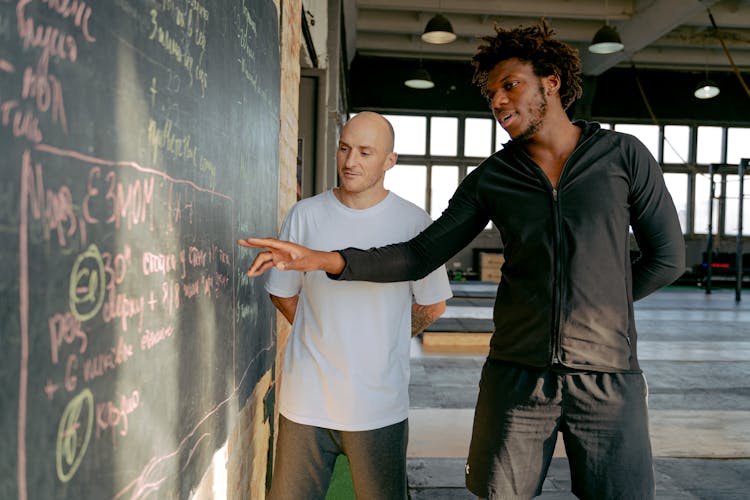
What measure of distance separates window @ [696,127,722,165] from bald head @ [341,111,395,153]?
14.3 m

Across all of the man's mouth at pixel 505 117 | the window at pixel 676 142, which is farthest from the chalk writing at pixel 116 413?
the window at pixel 676 142

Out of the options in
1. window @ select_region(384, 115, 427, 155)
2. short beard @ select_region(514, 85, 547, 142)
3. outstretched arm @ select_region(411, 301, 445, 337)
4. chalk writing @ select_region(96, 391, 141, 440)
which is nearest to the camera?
chalk writing @ select_region(96, 391, 141, 440)

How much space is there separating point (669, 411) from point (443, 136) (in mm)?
10208

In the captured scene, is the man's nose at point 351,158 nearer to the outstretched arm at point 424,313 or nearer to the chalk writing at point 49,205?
the outstretched arm at point 424,313

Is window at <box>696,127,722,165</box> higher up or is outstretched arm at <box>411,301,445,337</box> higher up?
window at <box>696,127,722,165</box>

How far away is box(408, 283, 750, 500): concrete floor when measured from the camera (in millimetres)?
2992

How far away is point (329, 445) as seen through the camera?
1692 mm

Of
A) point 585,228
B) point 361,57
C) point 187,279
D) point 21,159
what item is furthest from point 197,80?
point 361,57

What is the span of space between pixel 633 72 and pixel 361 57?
588 centimetres

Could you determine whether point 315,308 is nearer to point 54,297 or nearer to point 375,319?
point 375,319

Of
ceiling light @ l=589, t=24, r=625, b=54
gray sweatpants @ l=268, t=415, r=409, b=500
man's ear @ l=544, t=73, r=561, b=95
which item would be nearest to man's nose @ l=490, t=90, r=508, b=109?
man's ear @ l=544, t=73, r=561, b=95

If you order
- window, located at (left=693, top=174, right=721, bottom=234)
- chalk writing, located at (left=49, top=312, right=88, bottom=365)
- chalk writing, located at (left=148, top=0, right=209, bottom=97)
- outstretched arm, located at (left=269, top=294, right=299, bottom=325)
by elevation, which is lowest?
outstretched arm, located at (left=269, top=294, right=299, bottom=325)

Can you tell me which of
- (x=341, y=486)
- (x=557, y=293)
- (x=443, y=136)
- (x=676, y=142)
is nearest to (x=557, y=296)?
(x=557, y=293)

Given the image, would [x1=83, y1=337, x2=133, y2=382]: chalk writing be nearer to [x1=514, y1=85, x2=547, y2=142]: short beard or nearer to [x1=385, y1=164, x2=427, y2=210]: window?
[x1=514, y1=85, x2=547, y2=142]: short beard
